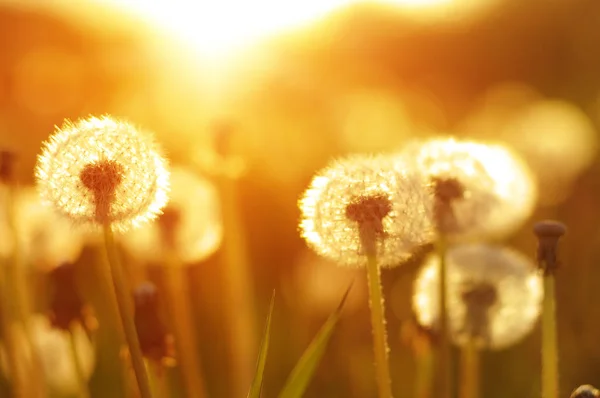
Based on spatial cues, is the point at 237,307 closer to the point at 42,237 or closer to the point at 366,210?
the point at 42,237

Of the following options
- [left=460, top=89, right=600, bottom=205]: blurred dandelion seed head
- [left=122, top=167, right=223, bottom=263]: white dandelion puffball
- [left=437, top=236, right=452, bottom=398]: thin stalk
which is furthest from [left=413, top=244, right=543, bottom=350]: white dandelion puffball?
[left=460, top=89, right=600, bottom=205]: blurred dandelion seed head

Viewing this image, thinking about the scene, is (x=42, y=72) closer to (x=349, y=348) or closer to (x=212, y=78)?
(x=212, y=78)

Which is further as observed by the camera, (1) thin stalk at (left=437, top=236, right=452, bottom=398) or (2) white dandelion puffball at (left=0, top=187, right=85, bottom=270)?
(2) white dandelion puffball at (left=0, top=187, right=85, bottom=270)

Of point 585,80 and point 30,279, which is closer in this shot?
point 30,279

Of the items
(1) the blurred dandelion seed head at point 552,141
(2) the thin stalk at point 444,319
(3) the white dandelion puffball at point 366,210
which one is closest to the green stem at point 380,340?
(3) the white dandelion puffball at point 366,210

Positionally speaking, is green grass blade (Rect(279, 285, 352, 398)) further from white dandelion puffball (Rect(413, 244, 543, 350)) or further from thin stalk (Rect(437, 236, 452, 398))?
white dandelion puffball (Rect(413, 244, 543, 350))

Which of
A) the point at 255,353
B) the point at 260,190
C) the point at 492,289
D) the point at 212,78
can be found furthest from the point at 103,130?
the point at 212,78
